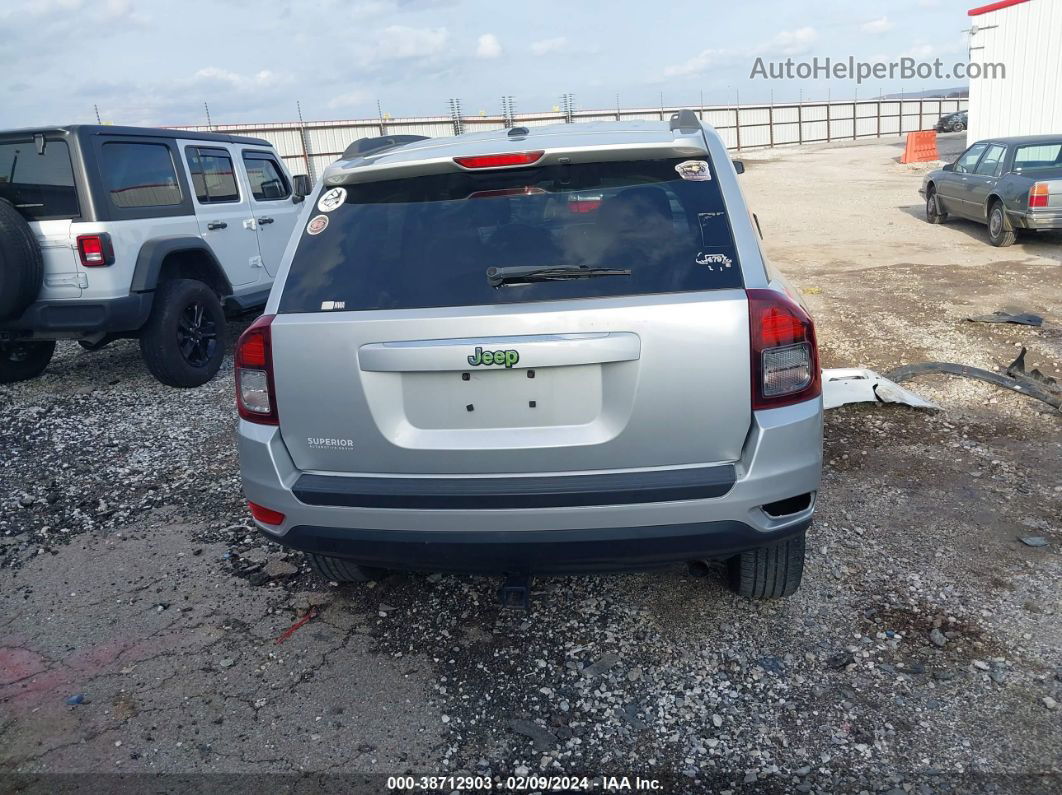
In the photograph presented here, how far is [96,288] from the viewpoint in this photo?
6172mm

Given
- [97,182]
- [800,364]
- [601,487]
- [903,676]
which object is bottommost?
[903,676]

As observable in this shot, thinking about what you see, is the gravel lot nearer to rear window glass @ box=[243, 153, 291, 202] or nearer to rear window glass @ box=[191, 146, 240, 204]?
rear window glass @ box=[191, 146, 240, 204]

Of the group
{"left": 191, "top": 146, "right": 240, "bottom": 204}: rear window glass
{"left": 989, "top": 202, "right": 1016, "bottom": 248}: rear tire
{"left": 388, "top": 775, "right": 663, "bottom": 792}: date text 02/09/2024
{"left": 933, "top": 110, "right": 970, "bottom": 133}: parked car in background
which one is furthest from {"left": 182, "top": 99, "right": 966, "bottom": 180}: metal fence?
{"left": 388, "top": 775, "right": 663, "bottom": 792}: date text 02/09/2024

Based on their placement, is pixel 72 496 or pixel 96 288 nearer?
pixel 72 496

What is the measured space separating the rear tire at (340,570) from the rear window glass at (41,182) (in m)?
4.26

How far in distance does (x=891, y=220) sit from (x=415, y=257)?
1478cm

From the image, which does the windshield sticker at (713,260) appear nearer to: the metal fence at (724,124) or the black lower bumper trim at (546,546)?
the black lower bumper trim at (546,546)

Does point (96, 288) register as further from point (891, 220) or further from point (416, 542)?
point (891, 220)

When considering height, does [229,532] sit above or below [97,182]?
below

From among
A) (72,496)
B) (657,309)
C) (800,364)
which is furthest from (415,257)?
(72,496)

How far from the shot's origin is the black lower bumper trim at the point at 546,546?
2537mm

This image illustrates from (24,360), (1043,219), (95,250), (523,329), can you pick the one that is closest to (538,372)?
(523,329)

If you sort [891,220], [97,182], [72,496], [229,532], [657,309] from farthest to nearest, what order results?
[891,220]
[97,182]
[72,496]
[229,532]
[657,309]

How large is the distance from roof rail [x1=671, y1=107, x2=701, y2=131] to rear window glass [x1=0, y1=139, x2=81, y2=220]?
496 cm
